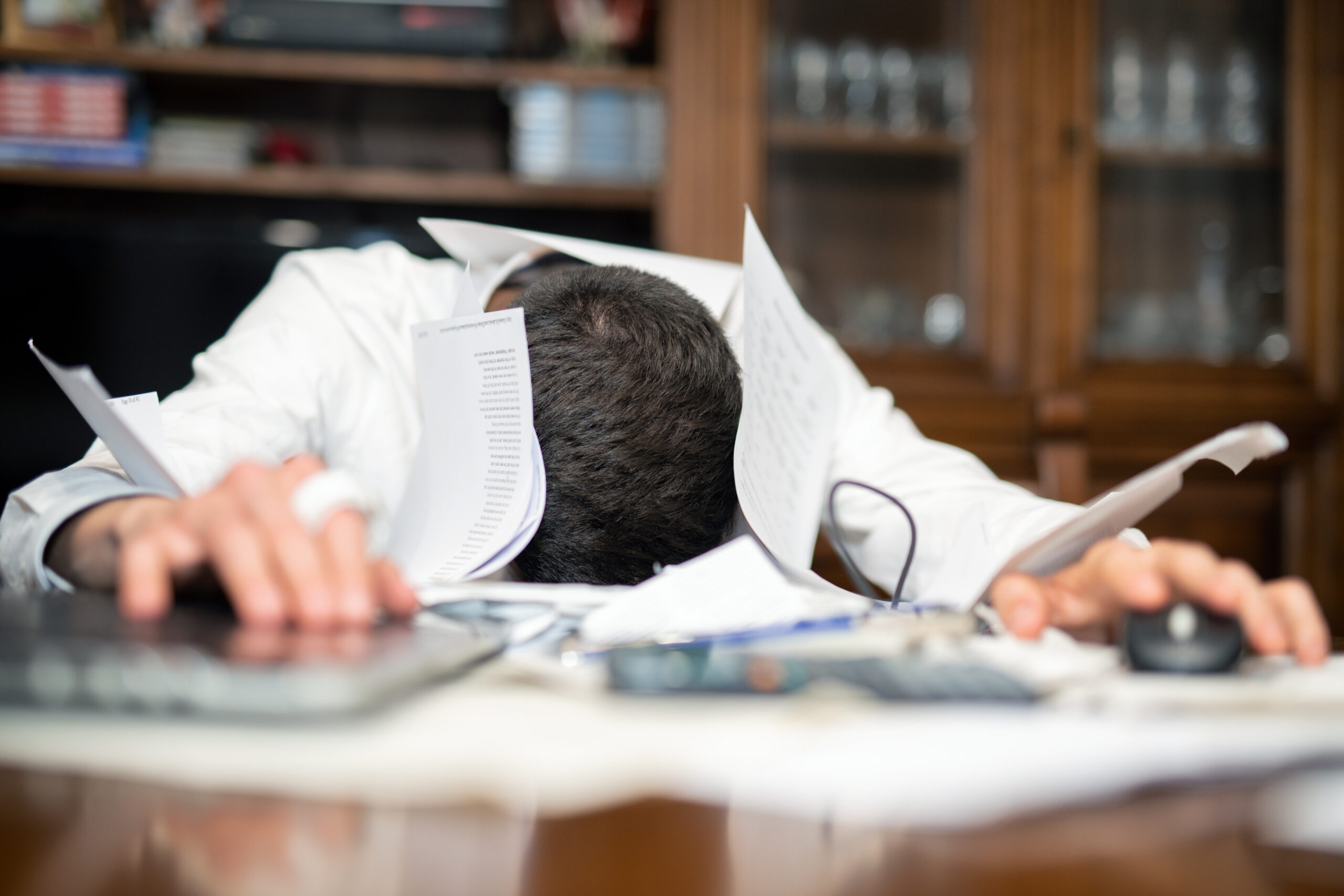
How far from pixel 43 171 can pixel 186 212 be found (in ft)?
0.86

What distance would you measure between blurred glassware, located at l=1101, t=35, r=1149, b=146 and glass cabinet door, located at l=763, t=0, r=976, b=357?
0.26 meters

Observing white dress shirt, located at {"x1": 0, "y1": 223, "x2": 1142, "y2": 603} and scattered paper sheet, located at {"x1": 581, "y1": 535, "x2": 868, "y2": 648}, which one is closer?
scattered paper sheet, located at {"x1": 581, "y1": 535, "x2": 868, "y2": 648}

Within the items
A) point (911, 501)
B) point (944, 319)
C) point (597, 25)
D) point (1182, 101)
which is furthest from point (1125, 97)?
point (911, 501)

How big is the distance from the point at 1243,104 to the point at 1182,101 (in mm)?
112

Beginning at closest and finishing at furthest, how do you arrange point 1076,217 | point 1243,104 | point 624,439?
1. point 624,439
2. point 1076,217
3. point 1243,104

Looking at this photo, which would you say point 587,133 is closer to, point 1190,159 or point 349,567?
point 1190,159

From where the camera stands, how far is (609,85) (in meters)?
1.70

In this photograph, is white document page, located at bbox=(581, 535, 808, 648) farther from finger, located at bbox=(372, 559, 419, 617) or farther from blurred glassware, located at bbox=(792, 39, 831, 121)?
blurred glassware, located at bbox=(792, 39, 831, 121)

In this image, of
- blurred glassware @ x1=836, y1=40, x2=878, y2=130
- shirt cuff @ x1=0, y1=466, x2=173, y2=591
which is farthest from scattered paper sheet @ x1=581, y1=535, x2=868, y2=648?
blurred glassware @ x1=836, y1=40, x2=878, y2=130

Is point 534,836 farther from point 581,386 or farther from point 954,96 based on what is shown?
point 954,96

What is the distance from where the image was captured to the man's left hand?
34 centimetres

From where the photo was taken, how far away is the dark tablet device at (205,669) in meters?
0.22

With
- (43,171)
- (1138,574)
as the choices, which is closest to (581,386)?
(1138,574)

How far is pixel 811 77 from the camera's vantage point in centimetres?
171
